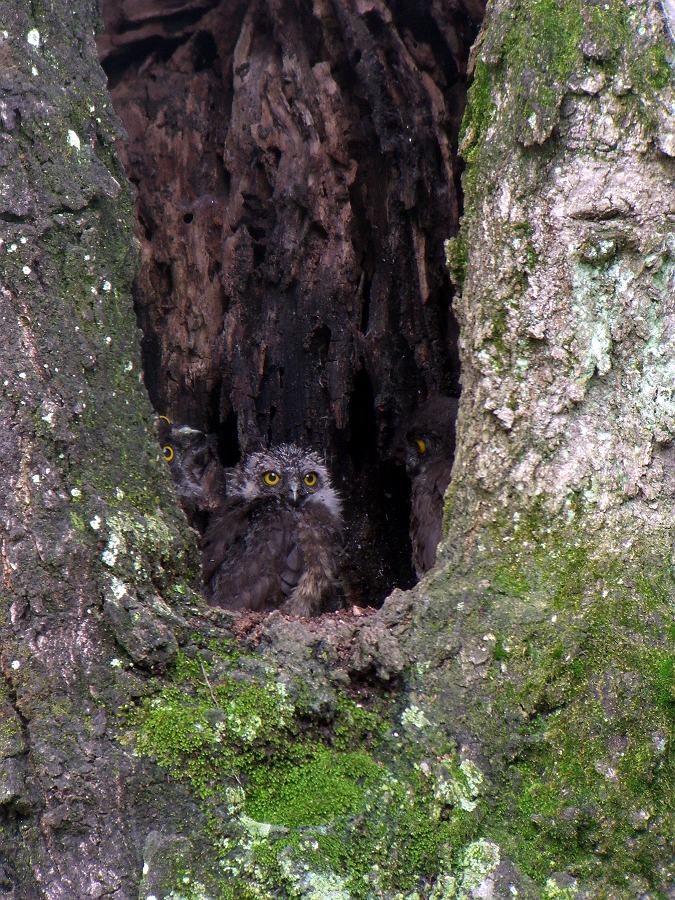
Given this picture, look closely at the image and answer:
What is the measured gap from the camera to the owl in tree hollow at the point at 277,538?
17.7 feet

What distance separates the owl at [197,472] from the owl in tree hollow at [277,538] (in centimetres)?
19

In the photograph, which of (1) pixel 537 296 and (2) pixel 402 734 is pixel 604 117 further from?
(2) pixel 402 734

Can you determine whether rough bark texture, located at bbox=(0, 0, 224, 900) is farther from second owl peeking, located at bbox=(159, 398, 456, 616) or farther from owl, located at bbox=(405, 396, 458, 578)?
owl, located at bbox=(405, 396, 458, 578)

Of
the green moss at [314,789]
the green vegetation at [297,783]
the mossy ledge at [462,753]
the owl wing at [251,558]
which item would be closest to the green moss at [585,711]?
the mossy ledge at [462,753]

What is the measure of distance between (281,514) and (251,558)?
548 mm

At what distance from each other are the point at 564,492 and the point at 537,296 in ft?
2.10

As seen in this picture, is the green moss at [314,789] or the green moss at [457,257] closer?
the green moss at [314,789]

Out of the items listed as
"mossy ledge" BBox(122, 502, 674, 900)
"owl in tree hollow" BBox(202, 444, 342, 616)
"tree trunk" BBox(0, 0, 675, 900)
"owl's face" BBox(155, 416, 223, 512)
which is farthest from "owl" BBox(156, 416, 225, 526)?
"mossy ledge" BBox(122, 502, 674, 900)

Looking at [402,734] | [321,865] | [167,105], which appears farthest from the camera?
[167,105]

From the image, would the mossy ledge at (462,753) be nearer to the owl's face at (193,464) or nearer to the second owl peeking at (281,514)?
the second owl peeking at (281,514)

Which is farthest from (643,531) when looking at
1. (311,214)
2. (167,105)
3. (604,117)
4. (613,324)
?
(167,105)

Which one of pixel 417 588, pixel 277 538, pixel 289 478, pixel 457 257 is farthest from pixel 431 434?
pixel 417 588

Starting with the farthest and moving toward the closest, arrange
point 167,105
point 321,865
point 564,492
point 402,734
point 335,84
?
point 167,105 → point 335,84 → point 564,492 → point 402,734 → point 321,865

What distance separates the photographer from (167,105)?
6.46 metres
